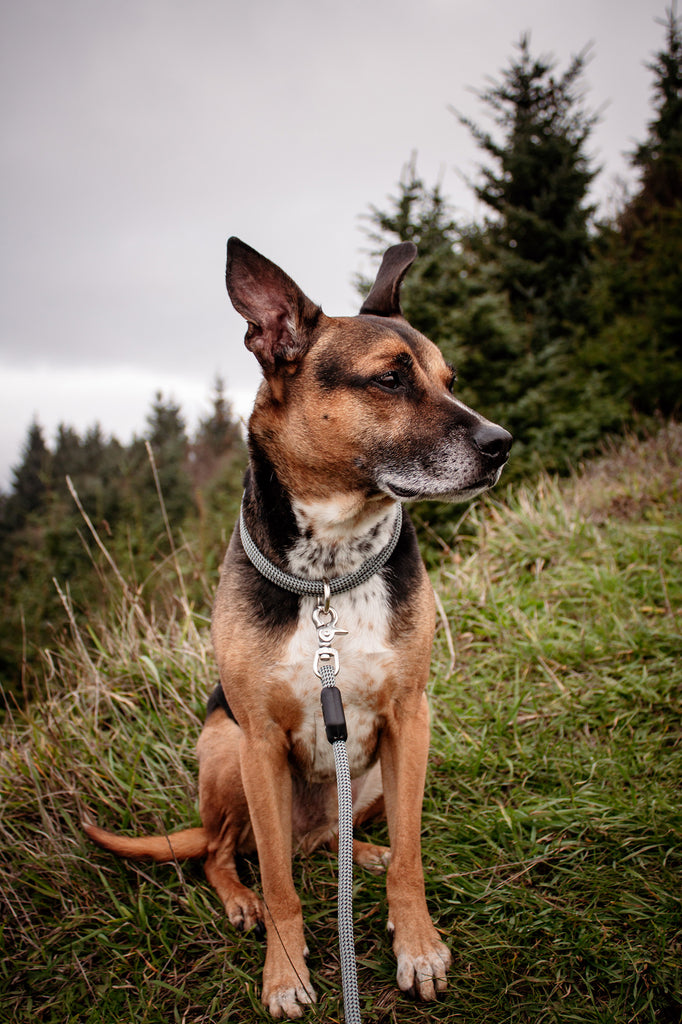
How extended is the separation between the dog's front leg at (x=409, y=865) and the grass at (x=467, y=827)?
0.09 m

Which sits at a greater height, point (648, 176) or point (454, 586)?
point (648, 176)

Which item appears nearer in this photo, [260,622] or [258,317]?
[260,622]

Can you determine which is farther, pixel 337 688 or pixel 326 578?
pixel 326 578

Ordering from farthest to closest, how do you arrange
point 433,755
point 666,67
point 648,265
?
1. point 666,67
2. point 648,265
3. point 433,755

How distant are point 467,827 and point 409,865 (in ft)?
2.13

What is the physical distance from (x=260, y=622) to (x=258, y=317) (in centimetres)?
125

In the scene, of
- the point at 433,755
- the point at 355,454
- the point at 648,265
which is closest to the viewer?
the point at 355,454

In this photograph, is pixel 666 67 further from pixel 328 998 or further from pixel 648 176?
pixel 328 998

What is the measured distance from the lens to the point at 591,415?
926cm

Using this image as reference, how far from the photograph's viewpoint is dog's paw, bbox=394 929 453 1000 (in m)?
2.06

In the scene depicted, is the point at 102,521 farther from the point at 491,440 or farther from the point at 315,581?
the point at 491,440

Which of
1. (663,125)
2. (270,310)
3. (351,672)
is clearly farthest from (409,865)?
(663,125)

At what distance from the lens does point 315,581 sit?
7.59 feet

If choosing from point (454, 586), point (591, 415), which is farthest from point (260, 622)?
point (591, 415)
